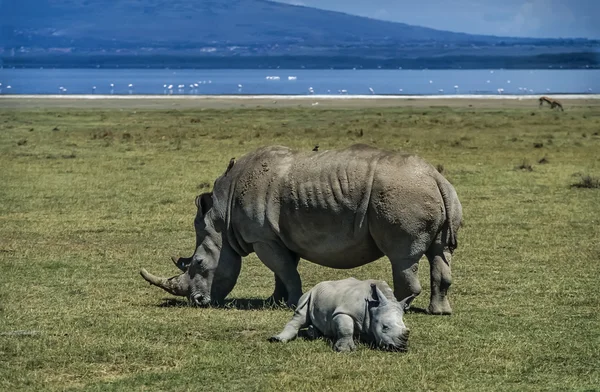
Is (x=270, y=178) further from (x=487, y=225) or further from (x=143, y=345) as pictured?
(x=487, y=225)

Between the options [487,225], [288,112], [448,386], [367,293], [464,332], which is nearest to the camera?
[448,386]

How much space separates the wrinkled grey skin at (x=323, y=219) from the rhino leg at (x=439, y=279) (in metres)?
0.01

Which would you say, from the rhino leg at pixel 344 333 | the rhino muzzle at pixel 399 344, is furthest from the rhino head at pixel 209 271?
the rhino muzzle at pixel 399 344

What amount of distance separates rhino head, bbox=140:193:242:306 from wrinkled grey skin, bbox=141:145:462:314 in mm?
11

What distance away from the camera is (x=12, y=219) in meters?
20.6

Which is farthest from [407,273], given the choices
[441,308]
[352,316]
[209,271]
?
[209,271]

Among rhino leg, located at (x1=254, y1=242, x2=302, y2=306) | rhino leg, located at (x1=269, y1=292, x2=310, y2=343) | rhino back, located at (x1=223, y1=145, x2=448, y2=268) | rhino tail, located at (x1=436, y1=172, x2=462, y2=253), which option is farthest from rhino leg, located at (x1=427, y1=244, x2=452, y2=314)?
rhino leg, located at (x1=269, y1=292, x2=310, y2=343)

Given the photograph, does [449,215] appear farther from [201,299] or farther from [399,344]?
[201,299]

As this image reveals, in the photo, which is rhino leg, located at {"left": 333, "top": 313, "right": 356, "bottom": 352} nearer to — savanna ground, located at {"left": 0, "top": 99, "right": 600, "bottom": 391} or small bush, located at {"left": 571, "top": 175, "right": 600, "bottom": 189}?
savanna ground, located at {"left": 0, "top": 99, "right": 600, "bottom": 391}

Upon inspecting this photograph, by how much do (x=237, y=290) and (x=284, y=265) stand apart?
168cm

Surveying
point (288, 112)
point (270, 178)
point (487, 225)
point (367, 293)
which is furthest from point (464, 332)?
point (288, 112)

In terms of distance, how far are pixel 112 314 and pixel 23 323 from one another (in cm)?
94

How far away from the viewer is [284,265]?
1286 centimetres

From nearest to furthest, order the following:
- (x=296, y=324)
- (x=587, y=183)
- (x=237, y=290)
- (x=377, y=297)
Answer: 1. (x=377, y=297)
2. (x=296, y=324)
3. (x=237, y=290)
4. (x=587, y=183)
